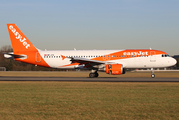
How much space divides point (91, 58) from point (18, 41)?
11929mm

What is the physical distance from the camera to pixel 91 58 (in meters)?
36.8

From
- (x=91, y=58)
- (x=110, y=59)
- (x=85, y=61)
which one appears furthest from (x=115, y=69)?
(x=91, y=58)

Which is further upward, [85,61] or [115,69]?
[85,61]

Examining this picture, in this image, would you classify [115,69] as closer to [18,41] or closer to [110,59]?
[110,59]

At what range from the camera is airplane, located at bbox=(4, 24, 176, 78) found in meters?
35.1

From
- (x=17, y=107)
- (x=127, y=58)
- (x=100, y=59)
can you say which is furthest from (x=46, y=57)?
(x=17, y=107)

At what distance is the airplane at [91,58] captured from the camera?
35062mm

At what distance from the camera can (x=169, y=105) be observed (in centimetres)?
1205

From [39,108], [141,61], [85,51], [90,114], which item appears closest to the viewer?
[90,114]

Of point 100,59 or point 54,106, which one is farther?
point 100,59

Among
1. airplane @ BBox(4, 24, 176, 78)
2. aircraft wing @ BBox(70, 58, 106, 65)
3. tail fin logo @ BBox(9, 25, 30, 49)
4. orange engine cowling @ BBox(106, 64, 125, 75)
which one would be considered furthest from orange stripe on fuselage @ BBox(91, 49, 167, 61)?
tail fin logo @ BBox(9, 25, 30, 49)

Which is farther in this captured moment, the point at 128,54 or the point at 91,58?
the point at 91,58

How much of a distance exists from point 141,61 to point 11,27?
20.8 meters

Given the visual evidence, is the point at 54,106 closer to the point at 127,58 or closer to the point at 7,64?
the point at 127,58
